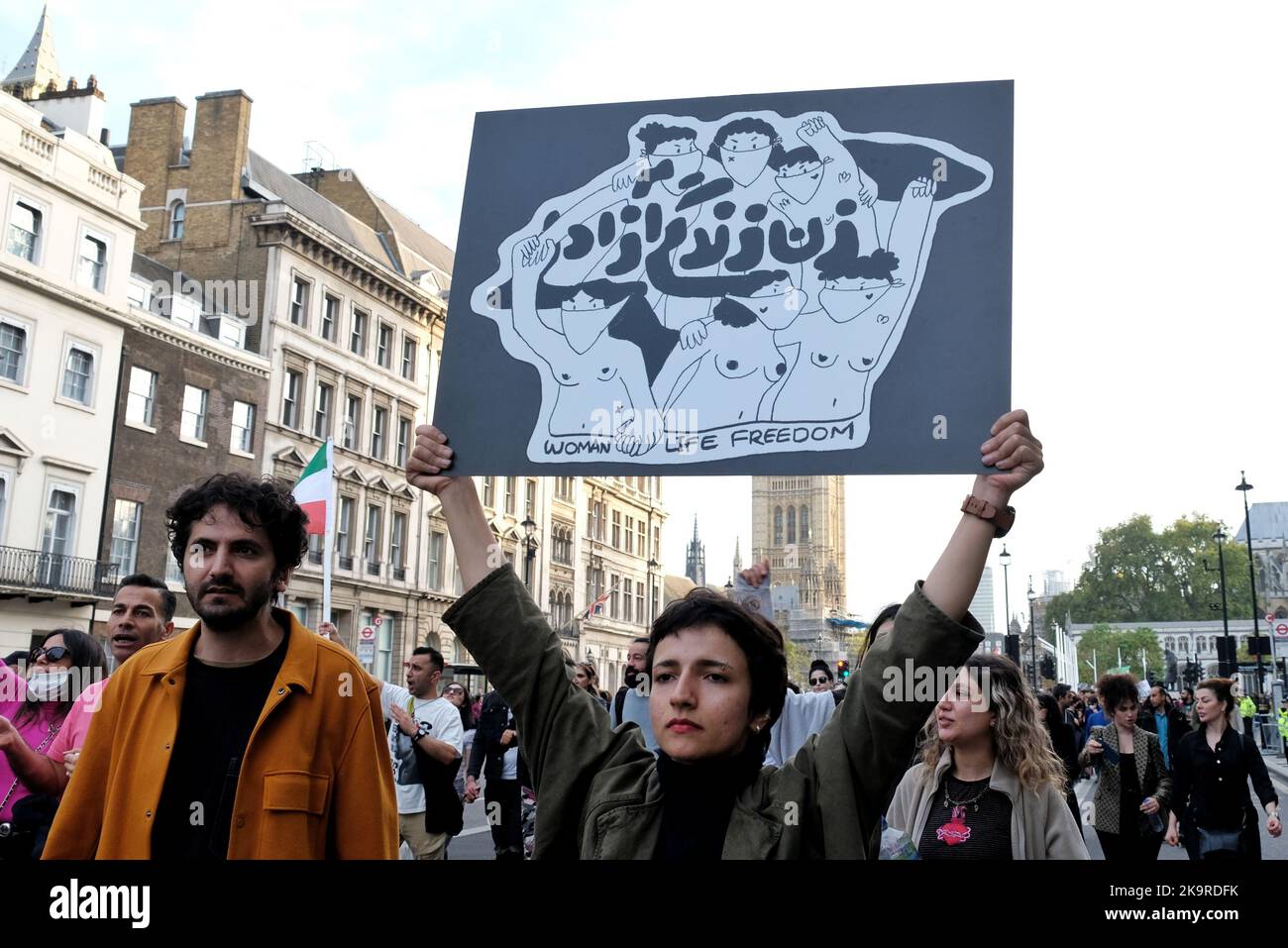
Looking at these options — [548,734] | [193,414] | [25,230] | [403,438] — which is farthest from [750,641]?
[403,438]

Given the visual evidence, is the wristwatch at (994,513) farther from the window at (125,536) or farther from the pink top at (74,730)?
the window at (125,536)

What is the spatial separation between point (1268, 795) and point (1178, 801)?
0.62 meters

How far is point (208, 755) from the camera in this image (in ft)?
10.5

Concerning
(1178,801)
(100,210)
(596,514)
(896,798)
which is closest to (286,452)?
(100,210)

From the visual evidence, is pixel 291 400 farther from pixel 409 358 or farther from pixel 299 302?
pixel 409 358

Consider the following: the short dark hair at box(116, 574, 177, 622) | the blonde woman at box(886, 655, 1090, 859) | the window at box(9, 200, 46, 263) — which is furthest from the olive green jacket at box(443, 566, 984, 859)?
the window at box(9, 200, 46, 263)

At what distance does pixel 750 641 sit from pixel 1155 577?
126 metres

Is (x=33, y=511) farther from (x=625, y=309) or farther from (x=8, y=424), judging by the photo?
(x=625, y=309)

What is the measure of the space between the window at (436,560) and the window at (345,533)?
18.4 ft

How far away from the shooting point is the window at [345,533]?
42125 millimetres

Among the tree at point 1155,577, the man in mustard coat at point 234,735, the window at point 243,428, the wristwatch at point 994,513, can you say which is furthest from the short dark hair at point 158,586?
the tree at point 1155,577

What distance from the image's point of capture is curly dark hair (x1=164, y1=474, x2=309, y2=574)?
3.47 m

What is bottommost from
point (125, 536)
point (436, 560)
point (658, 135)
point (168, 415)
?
point (658, 135)

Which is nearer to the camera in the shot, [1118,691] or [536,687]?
[536,687]
